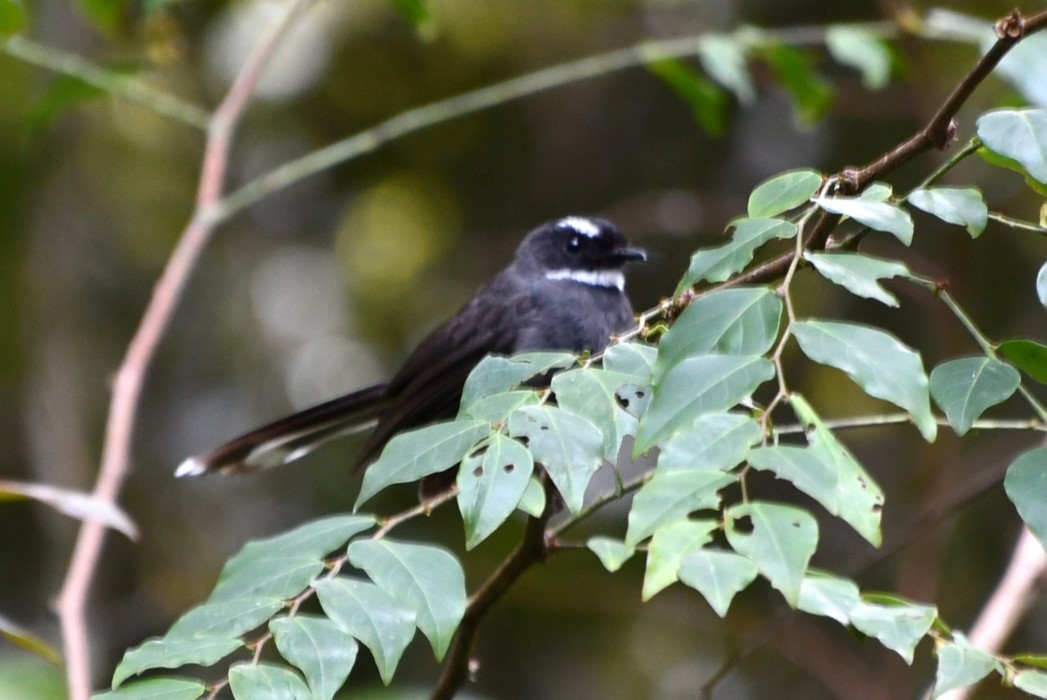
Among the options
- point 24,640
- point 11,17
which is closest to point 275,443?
point 11,17

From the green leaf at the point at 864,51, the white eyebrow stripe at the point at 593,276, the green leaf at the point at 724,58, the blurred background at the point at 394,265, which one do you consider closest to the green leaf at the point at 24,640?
the green leaf at the point at 724,58

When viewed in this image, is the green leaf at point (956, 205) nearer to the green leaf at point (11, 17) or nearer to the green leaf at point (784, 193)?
the green leaf at point (784, 193)

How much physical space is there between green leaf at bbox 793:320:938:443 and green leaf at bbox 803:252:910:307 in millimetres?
48

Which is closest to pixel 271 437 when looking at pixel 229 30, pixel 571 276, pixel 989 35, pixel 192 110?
pixel 192 110

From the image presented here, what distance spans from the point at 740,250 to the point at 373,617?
643 millimetres

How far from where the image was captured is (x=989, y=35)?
3.13 meters

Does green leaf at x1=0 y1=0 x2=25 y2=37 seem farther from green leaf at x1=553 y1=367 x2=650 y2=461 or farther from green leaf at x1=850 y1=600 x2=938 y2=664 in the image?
green leaf at x1=850 y1=600 x2=938 y2=664

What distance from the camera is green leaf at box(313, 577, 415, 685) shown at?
1.38m

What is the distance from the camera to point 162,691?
1.43 metres

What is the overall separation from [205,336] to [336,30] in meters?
2.05

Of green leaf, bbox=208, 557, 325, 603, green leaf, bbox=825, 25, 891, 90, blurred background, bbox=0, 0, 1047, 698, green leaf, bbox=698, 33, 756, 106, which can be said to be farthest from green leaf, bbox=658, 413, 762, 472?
blurred background, bbox=0, 0, 1047, 698

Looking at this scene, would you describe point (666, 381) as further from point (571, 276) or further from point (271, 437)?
point (571, 276)

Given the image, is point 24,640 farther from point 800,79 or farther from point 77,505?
point 800,79

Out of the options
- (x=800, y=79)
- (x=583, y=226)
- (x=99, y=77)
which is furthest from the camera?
(x=583, y=226)
